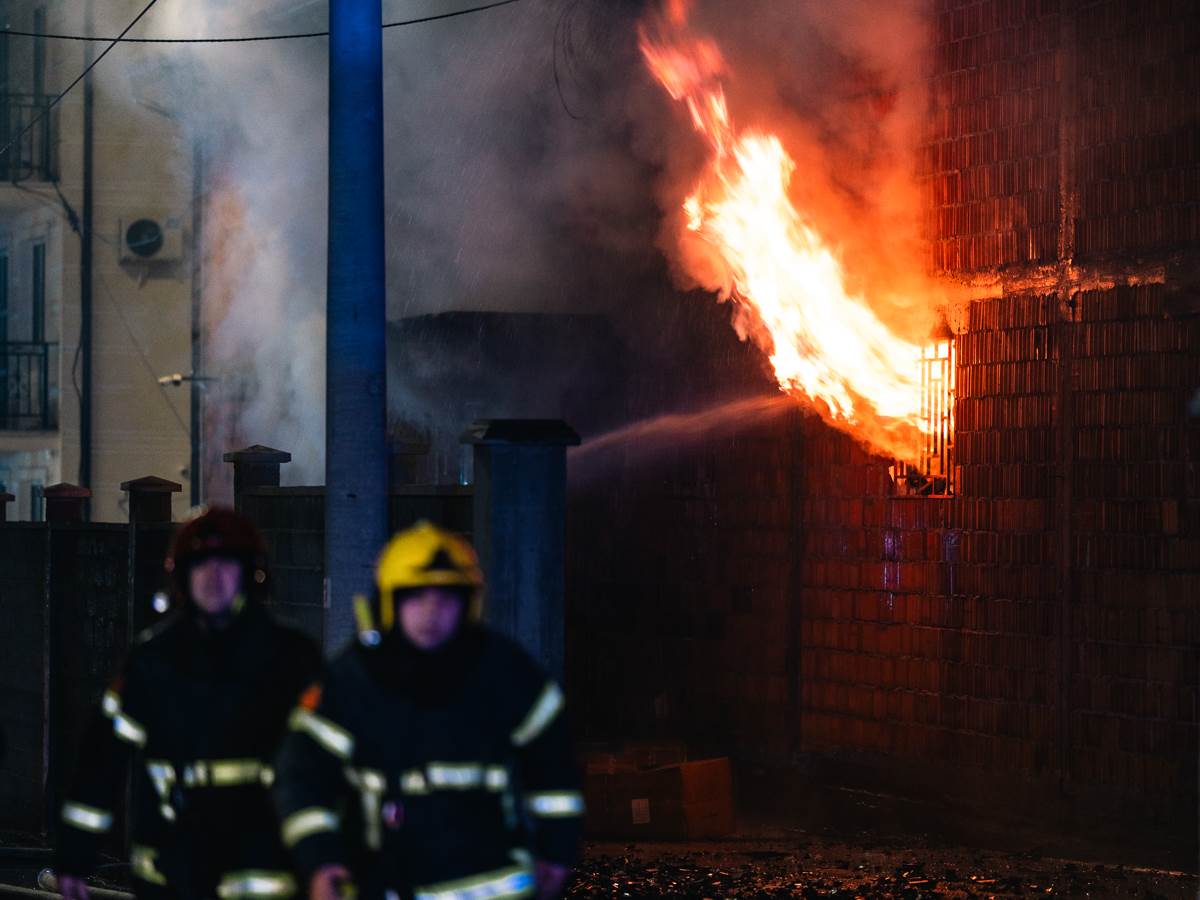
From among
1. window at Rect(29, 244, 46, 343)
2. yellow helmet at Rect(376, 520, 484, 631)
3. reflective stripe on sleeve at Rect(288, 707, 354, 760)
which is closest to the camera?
yellow helmet at Rect(376, 520, 484, 631)

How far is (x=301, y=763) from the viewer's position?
15.8ft

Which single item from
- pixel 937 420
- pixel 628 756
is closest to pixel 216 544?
pixel 628 756

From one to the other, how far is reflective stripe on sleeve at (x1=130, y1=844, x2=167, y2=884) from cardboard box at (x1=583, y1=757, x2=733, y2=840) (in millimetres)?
5964

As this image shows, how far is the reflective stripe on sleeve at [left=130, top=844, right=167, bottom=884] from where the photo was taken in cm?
566

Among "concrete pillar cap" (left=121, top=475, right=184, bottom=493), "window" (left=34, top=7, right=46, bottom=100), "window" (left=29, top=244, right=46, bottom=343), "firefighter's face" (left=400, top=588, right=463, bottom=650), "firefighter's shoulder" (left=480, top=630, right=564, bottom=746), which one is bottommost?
"firefighter's shoulder" (left=480, top=630, right=564, bottom=746)

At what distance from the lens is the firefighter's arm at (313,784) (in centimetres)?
473

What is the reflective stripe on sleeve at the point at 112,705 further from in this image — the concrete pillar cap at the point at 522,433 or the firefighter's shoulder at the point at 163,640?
the concrete pillar cap at the point at 522,433

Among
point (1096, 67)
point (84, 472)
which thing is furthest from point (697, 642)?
point (84, 472)

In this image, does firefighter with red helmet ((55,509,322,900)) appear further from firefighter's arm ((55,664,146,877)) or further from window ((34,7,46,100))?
window ((34,7,46,100))

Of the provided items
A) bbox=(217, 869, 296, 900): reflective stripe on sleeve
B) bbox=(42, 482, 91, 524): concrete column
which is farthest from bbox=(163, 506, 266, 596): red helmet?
bbox=(42, 482, 91, 524): concrete column

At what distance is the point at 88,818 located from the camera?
5738 millimetres

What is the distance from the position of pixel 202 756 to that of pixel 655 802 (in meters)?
6.26

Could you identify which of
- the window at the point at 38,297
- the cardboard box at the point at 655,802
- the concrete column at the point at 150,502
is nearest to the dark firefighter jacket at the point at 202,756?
the cardboard box at the point at 655,802

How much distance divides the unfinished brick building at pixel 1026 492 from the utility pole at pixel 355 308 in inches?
181
